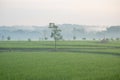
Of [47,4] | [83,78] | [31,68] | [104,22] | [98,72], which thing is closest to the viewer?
[83,78]

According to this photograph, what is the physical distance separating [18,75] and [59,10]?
246cm

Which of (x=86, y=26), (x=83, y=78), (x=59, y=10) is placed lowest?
(x=83, y=78)

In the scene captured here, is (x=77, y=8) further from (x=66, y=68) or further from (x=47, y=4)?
(x=66, y=68)

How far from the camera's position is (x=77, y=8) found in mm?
6879

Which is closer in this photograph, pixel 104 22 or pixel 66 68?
pixel 66 68

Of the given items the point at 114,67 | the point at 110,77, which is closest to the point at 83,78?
the point at 110,77

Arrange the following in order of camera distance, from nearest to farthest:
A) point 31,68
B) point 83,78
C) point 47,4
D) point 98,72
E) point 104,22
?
1. point 83,78
2. point 98,72
3. point 31,68
4. point 47,4
5. point 104,22

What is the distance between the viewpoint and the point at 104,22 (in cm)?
729

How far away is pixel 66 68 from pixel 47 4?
1.89 meters

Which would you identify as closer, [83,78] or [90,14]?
[83,78]

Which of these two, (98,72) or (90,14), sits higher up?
(90,14)

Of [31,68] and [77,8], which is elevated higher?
[77,8]

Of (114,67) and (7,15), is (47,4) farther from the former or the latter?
(114,67)

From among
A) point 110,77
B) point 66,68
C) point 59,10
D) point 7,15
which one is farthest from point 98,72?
point 7,15
